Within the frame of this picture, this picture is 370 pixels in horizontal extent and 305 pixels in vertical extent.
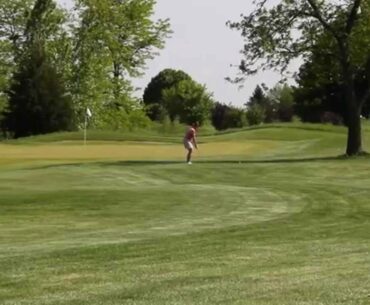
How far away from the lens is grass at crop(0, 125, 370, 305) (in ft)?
31.4

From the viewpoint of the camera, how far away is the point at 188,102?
349 feet

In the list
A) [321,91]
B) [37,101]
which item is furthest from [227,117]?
[37,101]

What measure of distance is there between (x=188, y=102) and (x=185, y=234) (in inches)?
3562

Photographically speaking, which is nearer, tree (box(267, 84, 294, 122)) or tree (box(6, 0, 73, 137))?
tree (box(6, 0, 73, 137))

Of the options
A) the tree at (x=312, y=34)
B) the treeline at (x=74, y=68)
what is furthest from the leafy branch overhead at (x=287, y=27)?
the treeline at (x=74, y=68)

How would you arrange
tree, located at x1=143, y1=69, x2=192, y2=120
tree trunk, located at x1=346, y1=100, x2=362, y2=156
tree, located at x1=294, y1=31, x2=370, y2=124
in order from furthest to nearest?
tree, located at x1=143, y1=69, x2=192, y2=120 < tree, located at x1=294, y1=31, x2=370, y2=124 < tree trunk, located at x1=346, y1=100, x2=362, y2=156

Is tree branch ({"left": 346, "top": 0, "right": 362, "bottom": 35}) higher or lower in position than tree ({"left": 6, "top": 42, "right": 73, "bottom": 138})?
higher

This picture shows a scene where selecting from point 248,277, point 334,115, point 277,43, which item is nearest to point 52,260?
point 248,277

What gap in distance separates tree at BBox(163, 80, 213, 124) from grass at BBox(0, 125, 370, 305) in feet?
220

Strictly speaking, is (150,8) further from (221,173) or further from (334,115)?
(221,173)

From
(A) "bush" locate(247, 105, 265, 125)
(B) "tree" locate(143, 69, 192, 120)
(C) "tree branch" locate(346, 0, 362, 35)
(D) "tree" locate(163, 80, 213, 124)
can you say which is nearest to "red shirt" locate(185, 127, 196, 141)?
(C) "tree branch" locate(346, 0, 362, 35)

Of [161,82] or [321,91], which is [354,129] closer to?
[321,91]

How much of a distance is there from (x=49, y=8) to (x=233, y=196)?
58784 mm

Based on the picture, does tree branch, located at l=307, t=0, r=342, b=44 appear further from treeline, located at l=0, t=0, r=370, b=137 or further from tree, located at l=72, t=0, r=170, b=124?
tree, located at l=72, t=0, r=170, b=124
